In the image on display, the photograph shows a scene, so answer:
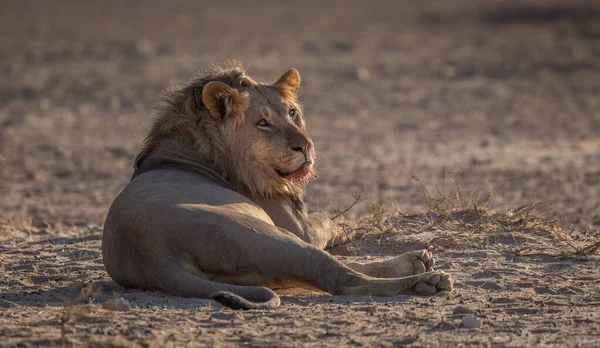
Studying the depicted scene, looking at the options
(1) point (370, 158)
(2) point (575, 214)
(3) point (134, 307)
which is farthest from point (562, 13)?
(3) point (134, 307)

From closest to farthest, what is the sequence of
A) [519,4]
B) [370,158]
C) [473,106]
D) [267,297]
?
[267,297], [370,158], [473,106], [519,4]

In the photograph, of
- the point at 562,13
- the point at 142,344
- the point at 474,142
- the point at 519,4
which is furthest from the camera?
the point at 519,4

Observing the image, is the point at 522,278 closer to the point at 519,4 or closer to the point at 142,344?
the point at 142,344

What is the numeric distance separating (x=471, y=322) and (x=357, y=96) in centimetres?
1472

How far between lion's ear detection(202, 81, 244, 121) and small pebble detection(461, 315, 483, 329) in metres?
2.30

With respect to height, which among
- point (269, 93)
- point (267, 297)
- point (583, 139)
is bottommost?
point (583, 139)

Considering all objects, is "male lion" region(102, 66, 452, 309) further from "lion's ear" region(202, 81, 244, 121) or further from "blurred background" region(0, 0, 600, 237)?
"blurred background" region(0, 0, 600, 237)

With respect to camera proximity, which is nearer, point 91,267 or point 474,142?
point 91,267

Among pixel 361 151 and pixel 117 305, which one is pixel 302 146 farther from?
pixel 361 151

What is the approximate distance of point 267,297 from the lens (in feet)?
17.3

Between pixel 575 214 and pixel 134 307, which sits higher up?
pixel 134 307

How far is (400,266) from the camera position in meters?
5.93

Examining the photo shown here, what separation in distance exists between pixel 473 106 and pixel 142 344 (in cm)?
1463

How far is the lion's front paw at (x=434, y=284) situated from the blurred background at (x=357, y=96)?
3714mm
